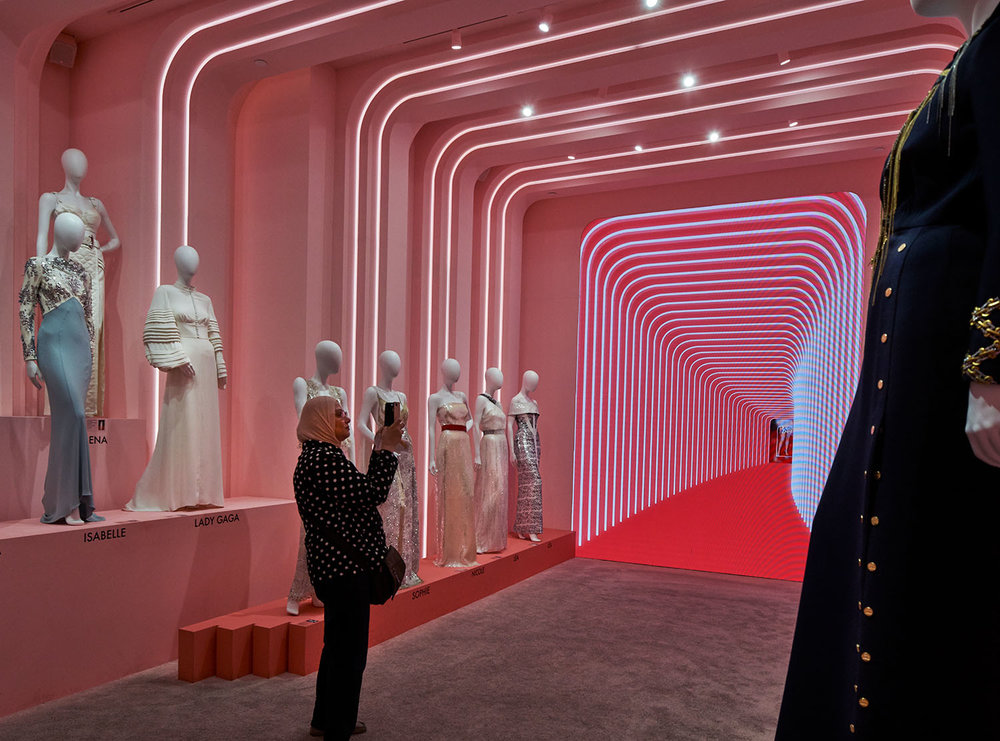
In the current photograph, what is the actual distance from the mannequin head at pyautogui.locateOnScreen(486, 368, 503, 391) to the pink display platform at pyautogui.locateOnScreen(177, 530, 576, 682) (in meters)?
1.72

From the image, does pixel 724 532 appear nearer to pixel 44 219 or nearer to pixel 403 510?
pixel 403 510

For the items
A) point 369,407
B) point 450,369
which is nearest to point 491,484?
point 450,369

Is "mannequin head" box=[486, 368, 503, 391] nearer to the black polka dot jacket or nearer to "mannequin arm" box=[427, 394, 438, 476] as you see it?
"mannequin arm" box=[427, 394, 438, 476]

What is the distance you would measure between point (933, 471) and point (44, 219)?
4.68m

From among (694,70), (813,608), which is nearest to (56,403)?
(813,608)

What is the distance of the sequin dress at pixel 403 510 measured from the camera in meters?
4.77

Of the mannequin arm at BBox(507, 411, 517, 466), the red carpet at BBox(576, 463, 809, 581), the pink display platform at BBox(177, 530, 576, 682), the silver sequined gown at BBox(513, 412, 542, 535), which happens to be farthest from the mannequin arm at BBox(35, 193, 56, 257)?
the red carpet at BBox(576, 463, 809, 581)

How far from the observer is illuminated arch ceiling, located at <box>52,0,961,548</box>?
460 cm

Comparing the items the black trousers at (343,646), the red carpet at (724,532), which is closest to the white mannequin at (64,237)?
the black trousers at (343,646)

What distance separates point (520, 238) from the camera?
8180 mm

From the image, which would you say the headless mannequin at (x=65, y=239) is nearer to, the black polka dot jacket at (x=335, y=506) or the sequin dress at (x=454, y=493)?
the black polka dot jacket at (x=335, y=506)

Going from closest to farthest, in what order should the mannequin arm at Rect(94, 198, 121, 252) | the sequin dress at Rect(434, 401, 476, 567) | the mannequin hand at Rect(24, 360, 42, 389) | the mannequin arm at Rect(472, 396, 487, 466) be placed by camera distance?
the mannequin hand at Rect(24, 360, 42, 389) → the mannequin arm at Rect(94, 198, 121, 252) → the sequin dress at Rect(434, 401, 476, 567) → the mannequin arm at Rect(472, 396, 487, 466)

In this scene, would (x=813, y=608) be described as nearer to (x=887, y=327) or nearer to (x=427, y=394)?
Answer: (x=887, y=327)

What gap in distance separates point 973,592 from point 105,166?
548 cm
